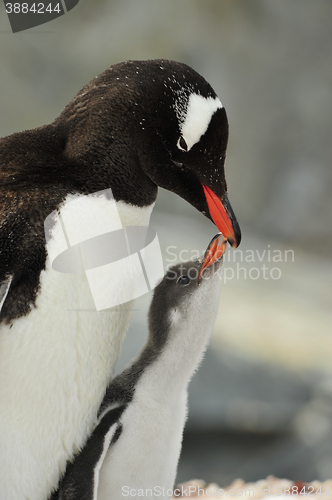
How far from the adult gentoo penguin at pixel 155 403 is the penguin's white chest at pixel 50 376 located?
1.8 inches

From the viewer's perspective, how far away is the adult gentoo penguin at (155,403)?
736 mm

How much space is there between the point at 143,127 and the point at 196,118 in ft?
0.25

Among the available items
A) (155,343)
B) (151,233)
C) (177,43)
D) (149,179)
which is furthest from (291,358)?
(177,43)

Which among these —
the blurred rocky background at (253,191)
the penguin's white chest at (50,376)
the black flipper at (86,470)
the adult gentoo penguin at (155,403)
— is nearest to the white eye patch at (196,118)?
the penguin's white chest at (50,376)

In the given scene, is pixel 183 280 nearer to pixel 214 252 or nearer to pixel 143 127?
pixel 214 252

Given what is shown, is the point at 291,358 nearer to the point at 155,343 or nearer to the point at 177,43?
the point at 155,343

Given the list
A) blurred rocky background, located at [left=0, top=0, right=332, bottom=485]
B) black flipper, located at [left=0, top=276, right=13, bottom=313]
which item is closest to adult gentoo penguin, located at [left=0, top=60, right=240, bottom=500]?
black flipper, located at [left=0, top=276, right=13, bottom=313]

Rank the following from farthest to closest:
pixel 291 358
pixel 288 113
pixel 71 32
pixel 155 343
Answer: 1. pixel 288 113
2. pixel 71 32
3. pixel 291 358
4. pixel 155 343

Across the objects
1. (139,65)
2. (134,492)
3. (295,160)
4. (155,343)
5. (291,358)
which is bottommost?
(291,358)

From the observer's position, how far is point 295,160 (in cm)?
216

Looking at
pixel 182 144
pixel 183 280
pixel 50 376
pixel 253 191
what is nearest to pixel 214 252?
pixel 183 280

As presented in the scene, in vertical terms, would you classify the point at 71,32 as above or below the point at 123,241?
above

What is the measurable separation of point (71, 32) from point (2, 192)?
152cm

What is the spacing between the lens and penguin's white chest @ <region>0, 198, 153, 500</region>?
62 centimetres
